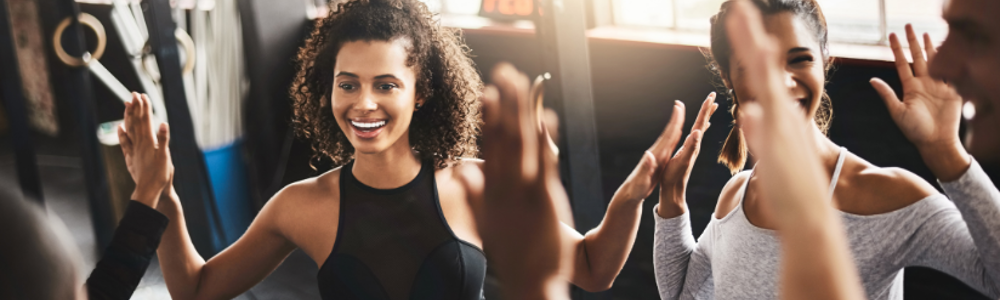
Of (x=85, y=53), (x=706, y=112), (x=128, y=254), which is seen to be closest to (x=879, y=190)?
(x=706, y=112)

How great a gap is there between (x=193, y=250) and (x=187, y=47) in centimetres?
45

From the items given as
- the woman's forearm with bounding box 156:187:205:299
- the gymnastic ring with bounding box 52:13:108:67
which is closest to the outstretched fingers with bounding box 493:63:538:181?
the woman's forearm with bounding box 156:187:205:299

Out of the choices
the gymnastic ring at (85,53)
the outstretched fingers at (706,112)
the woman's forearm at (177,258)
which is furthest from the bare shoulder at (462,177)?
the gymnastic ring at (85,53)

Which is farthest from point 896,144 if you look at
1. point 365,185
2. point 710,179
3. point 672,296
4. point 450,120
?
point 365,185

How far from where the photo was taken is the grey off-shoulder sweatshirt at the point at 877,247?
68 cm

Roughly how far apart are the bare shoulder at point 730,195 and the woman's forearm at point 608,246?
121 mm

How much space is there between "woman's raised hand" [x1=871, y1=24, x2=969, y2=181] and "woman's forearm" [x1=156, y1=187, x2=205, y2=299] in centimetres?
119

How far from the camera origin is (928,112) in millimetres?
718

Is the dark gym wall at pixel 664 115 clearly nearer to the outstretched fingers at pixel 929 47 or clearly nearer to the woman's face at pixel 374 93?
the outstretched fingers at pixel 929 47

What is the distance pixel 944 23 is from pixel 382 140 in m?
0.80

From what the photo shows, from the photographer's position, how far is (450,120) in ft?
3.77

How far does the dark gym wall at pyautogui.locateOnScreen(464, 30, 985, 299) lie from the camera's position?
0.80 meters

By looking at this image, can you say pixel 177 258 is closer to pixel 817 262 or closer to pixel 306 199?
pixel 306 199

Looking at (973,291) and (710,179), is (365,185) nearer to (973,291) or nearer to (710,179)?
(710,179)
